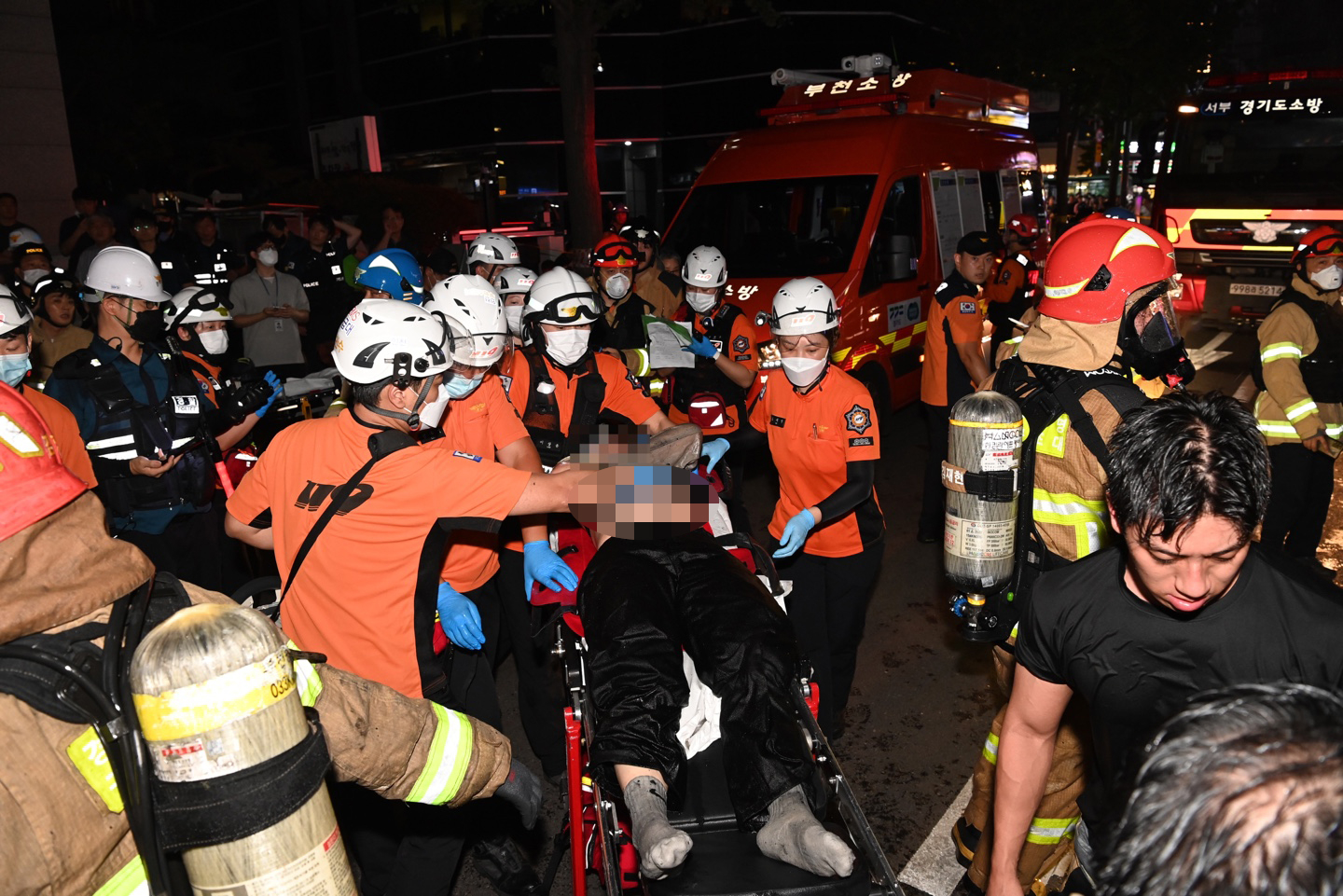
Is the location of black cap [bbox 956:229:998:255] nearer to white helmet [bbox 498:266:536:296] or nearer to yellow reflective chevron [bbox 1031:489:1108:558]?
white helmet [bbox 498:266:536:296]

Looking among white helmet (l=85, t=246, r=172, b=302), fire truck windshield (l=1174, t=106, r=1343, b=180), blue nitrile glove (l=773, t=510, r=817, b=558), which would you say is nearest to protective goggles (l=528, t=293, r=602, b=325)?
blue nitrile glove (l=773, t=510, r=817, b=558)

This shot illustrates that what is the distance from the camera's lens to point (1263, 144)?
1194cm

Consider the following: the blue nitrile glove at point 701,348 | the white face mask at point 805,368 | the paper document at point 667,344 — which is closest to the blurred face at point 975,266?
the blue nitrile glove at point 701,348

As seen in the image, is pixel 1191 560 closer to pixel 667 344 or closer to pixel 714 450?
pixel 714 450

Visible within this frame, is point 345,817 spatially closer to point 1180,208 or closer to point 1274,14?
point 1180,208

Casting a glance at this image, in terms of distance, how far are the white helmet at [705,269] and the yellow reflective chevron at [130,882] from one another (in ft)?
17.0

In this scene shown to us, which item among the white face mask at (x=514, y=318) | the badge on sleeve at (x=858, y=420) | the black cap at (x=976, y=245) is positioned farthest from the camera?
the black cap at (x=976, y=245)

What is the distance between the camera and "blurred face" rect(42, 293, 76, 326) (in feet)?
17.5

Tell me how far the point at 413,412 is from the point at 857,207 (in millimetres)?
5804

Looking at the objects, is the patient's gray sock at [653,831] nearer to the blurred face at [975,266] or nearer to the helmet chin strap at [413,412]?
the helmet chin strap at [413,412]

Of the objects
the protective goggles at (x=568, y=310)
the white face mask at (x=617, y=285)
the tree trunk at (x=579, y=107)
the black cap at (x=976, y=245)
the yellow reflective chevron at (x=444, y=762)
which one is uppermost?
the tree trunk at (x=579, y=107)

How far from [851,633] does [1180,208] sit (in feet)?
37.9

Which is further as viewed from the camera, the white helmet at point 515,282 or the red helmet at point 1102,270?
the white helmet at point 515,282

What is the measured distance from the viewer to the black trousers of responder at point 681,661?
249 cm
